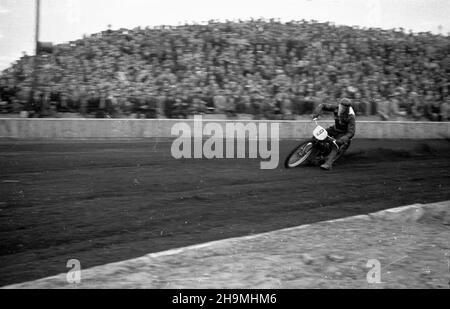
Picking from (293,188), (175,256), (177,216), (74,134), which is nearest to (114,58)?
(74,134)

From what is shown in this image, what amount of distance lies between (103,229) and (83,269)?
4.67 feet

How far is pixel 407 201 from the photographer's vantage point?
773cm

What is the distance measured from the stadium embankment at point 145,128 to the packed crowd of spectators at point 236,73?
2.71 ft

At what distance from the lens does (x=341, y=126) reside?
11.0 meters

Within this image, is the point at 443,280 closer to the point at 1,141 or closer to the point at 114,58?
the point at 1,141

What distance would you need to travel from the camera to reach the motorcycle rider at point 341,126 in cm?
1062

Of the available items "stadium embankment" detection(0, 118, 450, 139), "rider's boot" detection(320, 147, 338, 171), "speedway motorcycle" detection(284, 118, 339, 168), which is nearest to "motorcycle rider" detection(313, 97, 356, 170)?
"rider's boot" detection(320, 147, 338, 171)

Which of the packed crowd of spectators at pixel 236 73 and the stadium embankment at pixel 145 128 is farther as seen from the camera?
the packed crowd of spectators at pixel 236 73

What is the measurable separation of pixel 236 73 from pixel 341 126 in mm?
10081

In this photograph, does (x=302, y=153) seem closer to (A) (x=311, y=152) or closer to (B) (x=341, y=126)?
(A) (x=311, y=152)

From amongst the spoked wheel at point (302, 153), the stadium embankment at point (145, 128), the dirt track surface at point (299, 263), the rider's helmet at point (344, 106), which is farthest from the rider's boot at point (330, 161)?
the stadium embankment at point (145, 128)

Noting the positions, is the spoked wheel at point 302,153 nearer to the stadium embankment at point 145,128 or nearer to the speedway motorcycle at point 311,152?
the speedway motorcycle at point 311,152

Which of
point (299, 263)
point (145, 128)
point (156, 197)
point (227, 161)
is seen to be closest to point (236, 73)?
point (145, 128)

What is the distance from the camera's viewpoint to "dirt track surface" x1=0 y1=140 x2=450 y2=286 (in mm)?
5215
